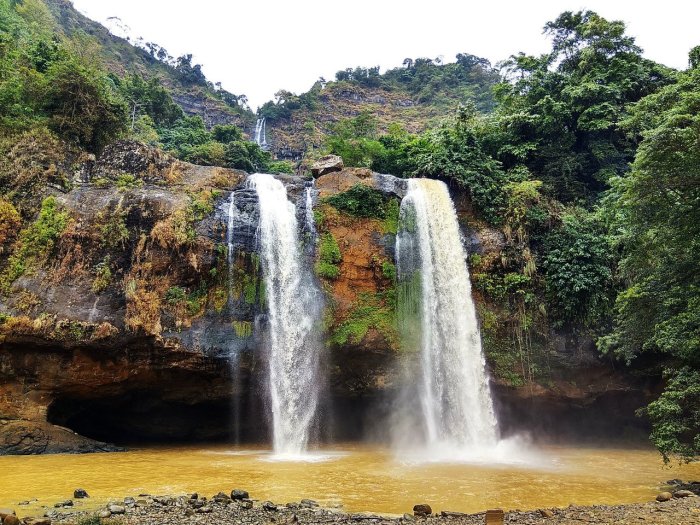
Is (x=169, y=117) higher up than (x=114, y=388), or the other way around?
(x=169, y=117)

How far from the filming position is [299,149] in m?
52.8

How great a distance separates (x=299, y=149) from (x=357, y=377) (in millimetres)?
40233

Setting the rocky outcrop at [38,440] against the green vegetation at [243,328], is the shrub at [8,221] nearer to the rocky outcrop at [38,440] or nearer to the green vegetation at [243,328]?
the rocky outcrop at [38,440]

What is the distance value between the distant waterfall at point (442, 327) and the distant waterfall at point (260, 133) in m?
40.7

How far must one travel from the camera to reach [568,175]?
71.8 ft

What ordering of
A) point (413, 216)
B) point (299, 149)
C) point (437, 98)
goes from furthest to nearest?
point (437, 98), point (299, 149), point (413, 216)

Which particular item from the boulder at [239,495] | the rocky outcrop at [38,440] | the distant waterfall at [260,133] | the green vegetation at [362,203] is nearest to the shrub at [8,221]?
the rocky outcrop at [38,440]

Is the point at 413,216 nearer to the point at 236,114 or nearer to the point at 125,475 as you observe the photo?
the point at 125,475

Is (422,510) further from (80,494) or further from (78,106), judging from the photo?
(78,106)

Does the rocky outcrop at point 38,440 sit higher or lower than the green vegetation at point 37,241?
lower

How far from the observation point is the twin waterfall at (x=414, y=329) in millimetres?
15188

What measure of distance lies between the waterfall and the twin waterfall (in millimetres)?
31

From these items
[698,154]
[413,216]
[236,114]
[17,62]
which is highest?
[236,114]

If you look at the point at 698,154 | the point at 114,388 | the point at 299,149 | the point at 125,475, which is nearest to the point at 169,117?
the point at 299,149
